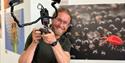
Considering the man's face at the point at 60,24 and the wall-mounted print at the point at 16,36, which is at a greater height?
the man's face at the point at 60,24

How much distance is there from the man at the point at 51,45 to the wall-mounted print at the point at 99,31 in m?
0.39

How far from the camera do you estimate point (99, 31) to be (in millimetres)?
1727

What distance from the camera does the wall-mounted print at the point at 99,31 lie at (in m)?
1.71

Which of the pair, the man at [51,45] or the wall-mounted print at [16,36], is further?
the wall-mounted print at [16,36]

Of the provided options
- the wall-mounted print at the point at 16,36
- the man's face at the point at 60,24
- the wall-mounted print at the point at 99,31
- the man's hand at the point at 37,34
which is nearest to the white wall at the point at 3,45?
the wall-mounted print at the point at 16,36

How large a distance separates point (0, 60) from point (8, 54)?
19.7 inches

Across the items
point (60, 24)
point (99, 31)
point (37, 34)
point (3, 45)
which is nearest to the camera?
point (37, 34)

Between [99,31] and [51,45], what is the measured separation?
2.74 feet

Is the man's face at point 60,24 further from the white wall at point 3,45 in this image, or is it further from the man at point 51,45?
the white wall at point 3,45

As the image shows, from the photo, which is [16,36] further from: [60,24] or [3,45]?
[60,24]

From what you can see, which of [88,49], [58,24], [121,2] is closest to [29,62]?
[58,24]

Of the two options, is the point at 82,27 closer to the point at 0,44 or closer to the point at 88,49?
the point at 88,49

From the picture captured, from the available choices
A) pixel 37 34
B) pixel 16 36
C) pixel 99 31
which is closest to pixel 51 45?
pixel 37 34

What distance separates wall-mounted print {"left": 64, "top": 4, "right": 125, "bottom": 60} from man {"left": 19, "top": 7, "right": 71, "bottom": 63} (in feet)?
1.28
